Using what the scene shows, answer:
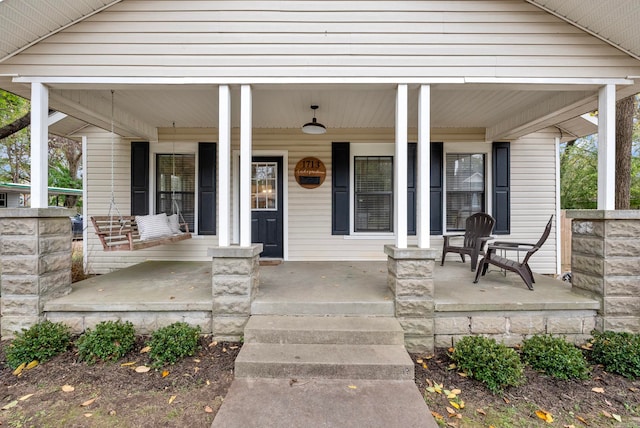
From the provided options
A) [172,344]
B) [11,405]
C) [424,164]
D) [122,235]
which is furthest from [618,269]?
[122,235]

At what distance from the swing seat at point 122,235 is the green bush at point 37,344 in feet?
3.49

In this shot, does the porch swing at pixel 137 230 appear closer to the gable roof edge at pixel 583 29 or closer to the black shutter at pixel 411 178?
the black shutter at pixel 411 178

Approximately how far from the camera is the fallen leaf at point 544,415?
79.0 inches

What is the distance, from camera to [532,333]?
9.61ft

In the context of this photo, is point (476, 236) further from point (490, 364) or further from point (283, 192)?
point (283, 192)

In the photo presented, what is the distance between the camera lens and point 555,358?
8.15ft

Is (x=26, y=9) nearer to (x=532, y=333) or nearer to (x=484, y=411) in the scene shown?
(x=484, y=411)

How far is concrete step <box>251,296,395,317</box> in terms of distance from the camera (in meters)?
2.85

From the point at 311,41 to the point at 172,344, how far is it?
3068mm

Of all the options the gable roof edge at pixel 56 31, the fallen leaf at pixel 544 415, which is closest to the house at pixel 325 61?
the gable roof edge at pixel 56 31

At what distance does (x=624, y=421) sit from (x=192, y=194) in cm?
564

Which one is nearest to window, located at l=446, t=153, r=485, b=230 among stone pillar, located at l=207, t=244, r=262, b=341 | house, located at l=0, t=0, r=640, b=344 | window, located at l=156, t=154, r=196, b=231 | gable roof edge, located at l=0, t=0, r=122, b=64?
house, located at l=0, t=0, r=640, b=344

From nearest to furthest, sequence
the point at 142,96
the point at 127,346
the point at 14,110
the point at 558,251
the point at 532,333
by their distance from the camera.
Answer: the point at 127,346 < the point at 532,333 < the point at 142,96 < the point at 558,251 < the point at 14,110

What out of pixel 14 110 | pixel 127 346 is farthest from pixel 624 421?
pixel 14 110
